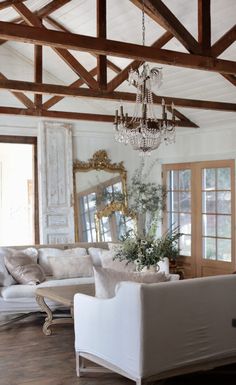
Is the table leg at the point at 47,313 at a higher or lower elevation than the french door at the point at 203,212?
lower

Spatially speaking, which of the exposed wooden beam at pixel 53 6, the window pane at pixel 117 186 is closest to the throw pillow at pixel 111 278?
the exposed wooden beam at pixel 53 6

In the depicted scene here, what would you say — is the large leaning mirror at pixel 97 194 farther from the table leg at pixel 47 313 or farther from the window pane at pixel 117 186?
the table leg at pixel 47 313

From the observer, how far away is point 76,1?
23.5 feet

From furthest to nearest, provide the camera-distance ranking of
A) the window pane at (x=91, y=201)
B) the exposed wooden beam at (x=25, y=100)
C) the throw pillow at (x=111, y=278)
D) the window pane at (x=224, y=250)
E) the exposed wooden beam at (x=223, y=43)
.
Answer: the window pane at (x=91, y=201)
the window pane at (x=224, y=250)
the exposed wooden beam at (x=25, y=100)
the exposed wooden beam at (x=223, y=43)
the throw pillow at (x=111, y=278)

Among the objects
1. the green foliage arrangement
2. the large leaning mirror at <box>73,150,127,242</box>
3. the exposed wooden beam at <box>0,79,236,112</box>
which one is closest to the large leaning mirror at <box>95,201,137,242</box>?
the large leaning mirror at <box>73,150,127,242</box>

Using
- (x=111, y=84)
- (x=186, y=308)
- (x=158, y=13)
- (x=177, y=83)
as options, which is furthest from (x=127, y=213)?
(x=186, y=308)

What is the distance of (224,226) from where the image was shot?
8.80 metres

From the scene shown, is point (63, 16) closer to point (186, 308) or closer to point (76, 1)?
point (76, 1)

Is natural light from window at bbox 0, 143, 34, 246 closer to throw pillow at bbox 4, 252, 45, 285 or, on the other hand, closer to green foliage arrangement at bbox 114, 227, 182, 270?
throw pillow at bbox 4, 252, 45, 285

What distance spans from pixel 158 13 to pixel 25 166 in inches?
293

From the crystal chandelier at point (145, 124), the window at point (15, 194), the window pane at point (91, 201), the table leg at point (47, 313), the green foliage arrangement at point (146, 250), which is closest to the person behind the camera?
the green foliage arrangement at point (146, 250)

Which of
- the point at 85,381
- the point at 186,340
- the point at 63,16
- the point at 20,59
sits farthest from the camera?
the point at 20,59

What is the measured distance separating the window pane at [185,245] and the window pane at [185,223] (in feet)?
0.35

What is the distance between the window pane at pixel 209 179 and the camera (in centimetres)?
903
